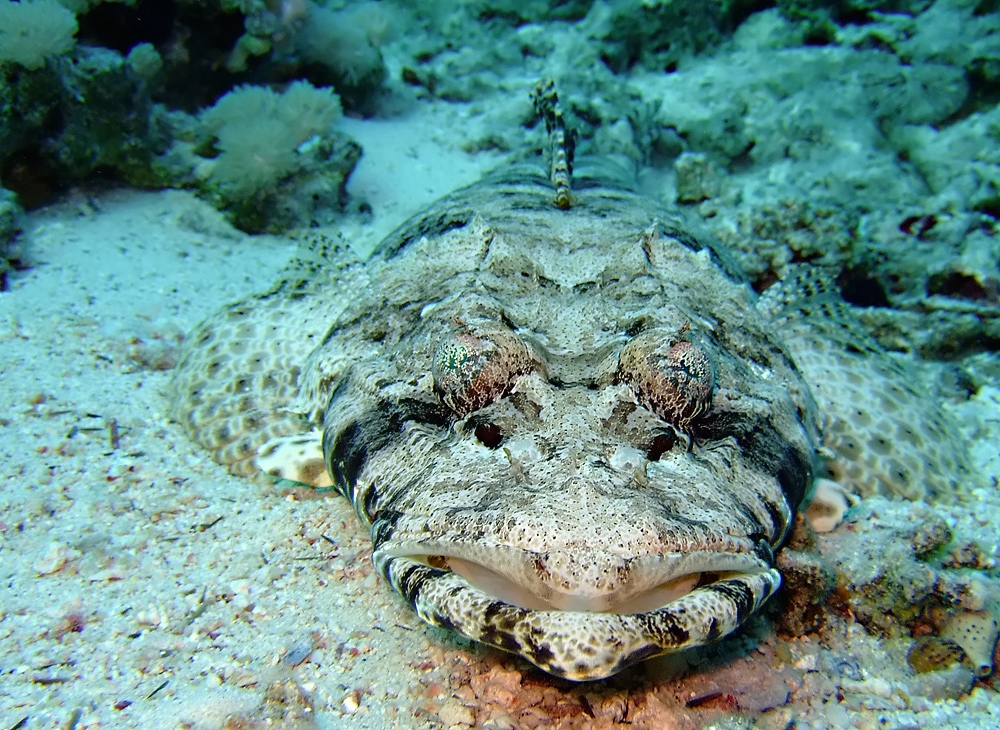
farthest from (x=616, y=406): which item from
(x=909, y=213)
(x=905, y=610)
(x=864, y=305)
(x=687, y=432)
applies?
(x=909, y=213)

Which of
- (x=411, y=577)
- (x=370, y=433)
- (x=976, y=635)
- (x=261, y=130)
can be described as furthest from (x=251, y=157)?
(x=976, y=635)

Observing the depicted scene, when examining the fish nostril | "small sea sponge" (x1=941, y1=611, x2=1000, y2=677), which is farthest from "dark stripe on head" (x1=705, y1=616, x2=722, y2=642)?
"small sea sponge" (x1=941, y1=611, x2=1000, y2=677)

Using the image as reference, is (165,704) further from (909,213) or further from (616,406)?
(909,213)

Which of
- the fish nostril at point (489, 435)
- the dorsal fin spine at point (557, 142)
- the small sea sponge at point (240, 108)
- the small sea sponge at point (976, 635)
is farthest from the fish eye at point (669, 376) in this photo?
the small sea sponge at point (240, 108)

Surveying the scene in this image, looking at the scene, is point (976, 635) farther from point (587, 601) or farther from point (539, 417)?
point (539, 417)

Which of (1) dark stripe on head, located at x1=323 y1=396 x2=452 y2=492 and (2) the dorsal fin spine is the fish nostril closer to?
(1) dark stripe on head, located at x1=323 y1=396 x2=452 y2=492

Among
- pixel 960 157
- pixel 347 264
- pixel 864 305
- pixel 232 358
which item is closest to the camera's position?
pixel 232 358

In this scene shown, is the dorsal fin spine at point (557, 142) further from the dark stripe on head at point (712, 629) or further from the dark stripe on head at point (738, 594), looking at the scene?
the dark stripe on head at point (712, 629)
